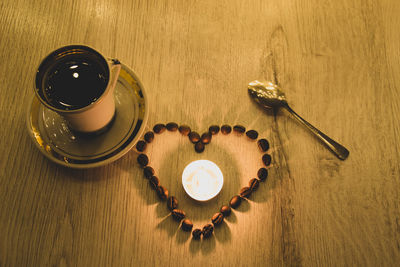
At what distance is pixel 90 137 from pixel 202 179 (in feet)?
0.78

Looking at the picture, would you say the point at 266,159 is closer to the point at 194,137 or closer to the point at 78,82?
the point at 194,137

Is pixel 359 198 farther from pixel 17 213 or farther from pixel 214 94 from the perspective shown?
pixel 17 213

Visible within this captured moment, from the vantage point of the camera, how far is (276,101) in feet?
2.04

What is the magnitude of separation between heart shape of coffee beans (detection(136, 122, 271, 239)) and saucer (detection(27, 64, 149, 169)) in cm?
5

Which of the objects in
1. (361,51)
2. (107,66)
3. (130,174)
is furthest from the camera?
(361,51)

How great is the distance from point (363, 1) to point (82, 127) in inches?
29.6

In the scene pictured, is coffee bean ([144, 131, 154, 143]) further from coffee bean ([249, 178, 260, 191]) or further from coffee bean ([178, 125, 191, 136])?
coffee bean ([249, 178, 260, 191])

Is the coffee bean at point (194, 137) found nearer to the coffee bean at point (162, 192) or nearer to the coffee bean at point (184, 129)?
the coffee bean at point (184, 129)

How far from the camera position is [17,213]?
1.77ft

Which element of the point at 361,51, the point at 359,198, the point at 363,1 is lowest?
the point at 359,198

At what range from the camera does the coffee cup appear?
0.47 meters

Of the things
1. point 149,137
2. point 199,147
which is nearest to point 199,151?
point 199,147

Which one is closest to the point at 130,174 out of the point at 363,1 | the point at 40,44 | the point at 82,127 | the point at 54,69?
the point at 82,127

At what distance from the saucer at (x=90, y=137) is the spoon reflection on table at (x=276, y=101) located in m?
0.25
